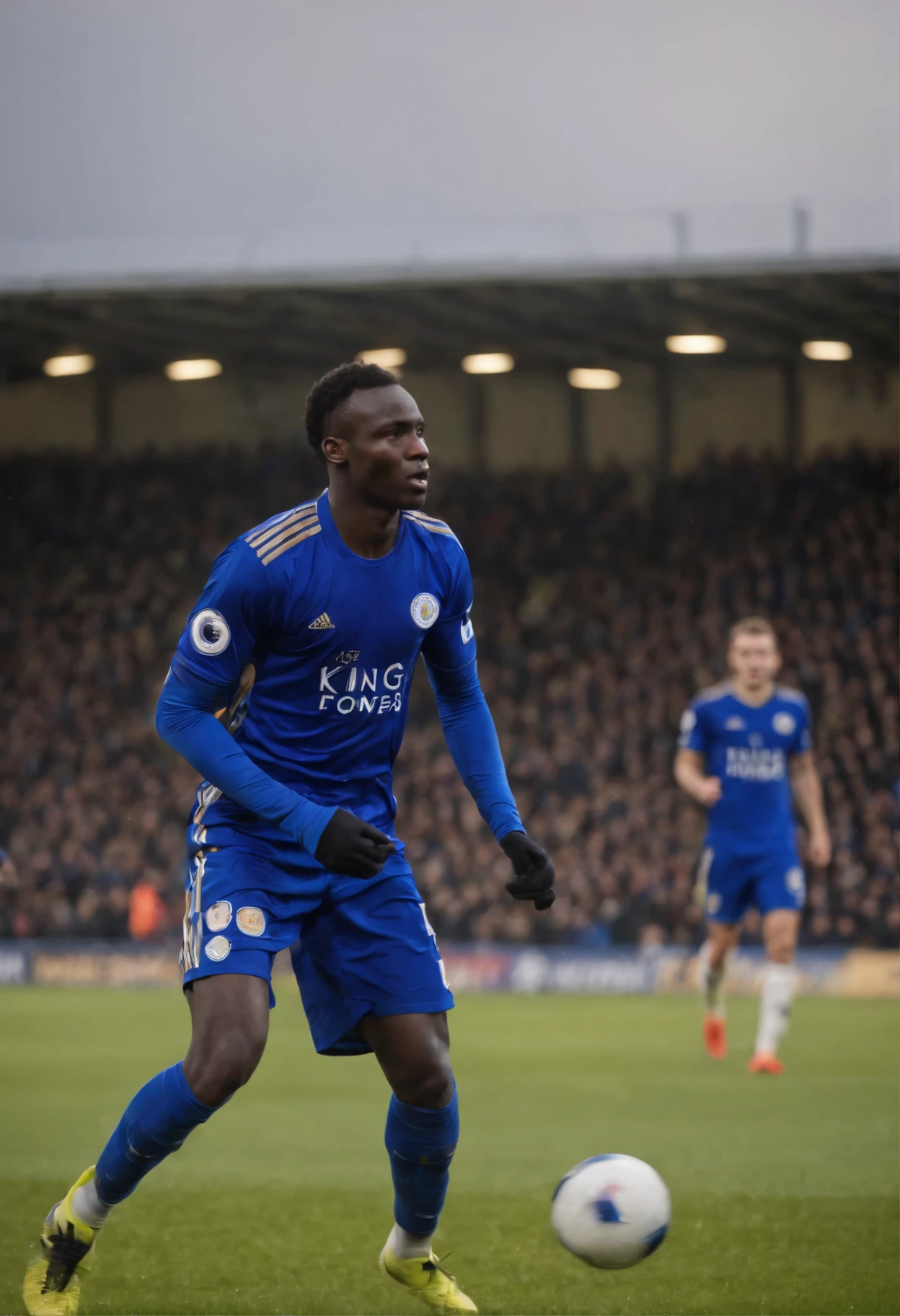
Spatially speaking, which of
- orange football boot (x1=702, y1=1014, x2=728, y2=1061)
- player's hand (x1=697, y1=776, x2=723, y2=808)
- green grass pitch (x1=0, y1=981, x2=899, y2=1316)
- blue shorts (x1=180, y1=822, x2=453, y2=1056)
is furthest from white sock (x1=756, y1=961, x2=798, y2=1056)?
blue shorts (x1=180, y1=822, x2=453, y2=1056)

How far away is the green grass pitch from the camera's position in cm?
494

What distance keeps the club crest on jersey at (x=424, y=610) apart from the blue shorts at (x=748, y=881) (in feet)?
19.9

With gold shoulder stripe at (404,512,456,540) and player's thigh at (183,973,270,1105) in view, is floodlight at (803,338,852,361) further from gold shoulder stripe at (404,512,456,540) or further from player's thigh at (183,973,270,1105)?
player's thigh at (183,973,270,1105)

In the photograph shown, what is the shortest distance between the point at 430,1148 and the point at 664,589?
20.0 metres

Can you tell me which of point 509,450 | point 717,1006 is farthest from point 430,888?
point 717,1006

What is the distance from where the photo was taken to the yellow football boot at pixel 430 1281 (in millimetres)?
4688

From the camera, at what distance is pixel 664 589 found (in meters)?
24.3

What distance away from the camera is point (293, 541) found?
15.0 feet

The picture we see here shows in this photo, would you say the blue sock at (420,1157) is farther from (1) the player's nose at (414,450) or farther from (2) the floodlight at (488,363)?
(2) the floodlight at (488,363)

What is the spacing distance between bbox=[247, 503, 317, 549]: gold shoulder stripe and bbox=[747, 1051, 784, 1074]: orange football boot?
6221 millimetres

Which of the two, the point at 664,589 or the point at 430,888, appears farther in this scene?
the point at 664,589

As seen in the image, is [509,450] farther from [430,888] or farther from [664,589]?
[430,888]

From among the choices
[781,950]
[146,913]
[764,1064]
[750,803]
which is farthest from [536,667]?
[764,1064]

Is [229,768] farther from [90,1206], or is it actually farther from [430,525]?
[90,1206]
